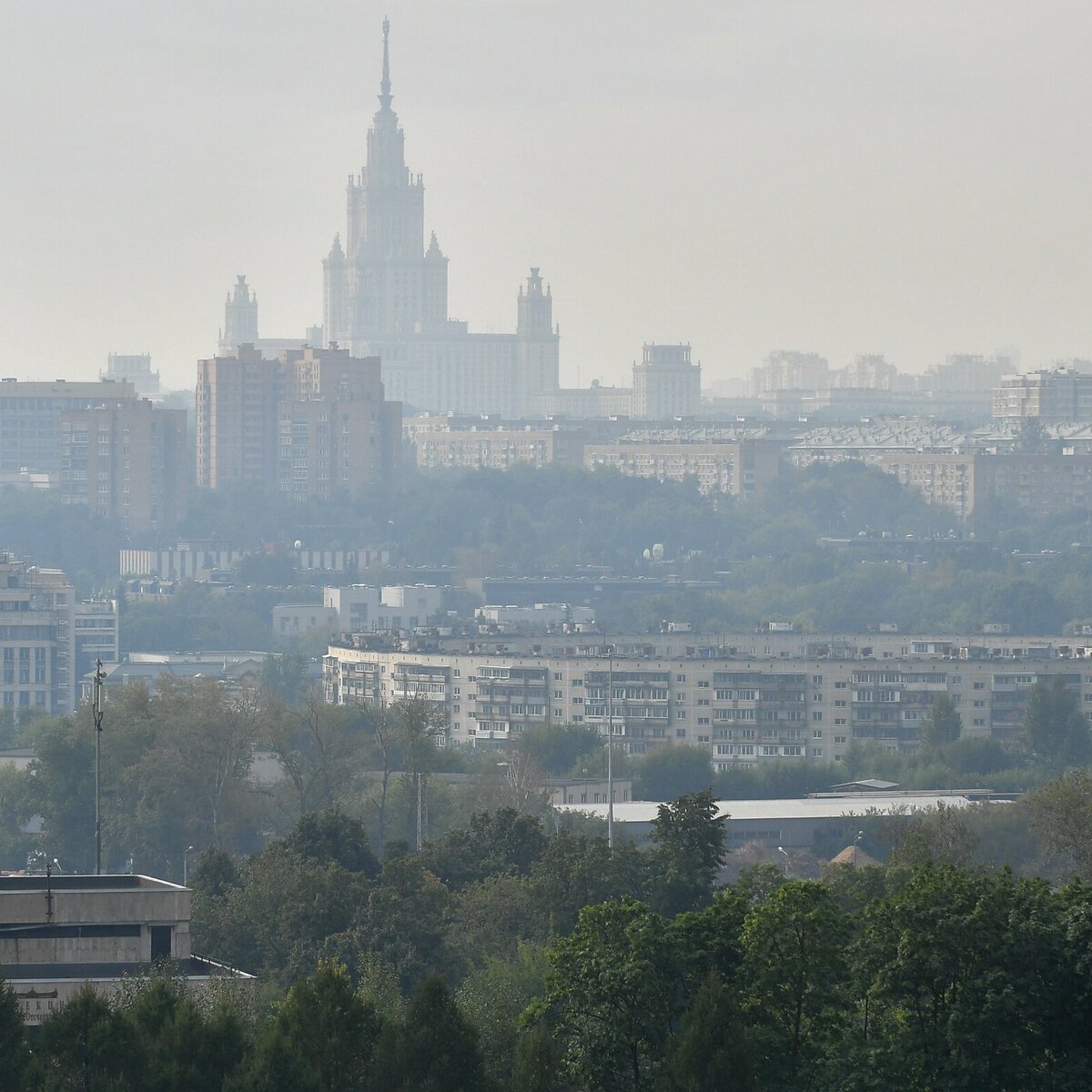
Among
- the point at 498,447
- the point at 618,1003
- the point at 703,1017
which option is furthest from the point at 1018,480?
the point at 703,1017

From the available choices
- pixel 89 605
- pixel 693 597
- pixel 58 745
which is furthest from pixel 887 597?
pixel 58 745

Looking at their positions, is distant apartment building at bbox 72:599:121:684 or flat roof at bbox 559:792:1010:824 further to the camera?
distant apartment building at bbox 72:599:121:684

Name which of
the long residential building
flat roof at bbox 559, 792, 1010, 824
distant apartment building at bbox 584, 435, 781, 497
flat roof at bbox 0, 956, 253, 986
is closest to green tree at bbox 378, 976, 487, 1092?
flat roof at bbox 0, 956, 253, 986

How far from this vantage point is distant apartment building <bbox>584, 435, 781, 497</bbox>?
531 ft

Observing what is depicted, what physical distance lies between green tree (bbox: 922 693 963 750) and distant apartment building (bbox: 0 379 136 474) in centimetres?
8574

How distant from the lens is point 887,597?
115812 mm

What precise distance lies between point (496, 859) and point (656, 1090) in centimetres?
1518

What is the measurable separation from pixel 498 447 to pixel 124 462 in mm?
36907

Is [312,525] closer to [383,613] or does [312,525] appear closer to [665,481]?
[665,481]

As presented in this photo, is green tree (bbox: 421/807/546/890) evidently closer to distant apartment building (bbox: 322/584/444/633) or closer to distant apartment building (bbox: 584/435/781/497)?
distant apartment building (bbox: 322/584/444/633)

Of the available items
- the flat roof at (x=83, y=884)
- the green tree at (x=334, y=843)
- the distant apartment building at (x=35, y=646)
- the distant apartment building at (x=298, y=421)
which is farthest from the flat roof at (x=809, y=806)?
the distant apartment building at (x=298, y=421)

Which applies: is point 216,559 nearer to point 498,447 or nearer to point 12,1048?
point 498,447

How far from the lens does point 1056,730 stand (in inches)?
2650

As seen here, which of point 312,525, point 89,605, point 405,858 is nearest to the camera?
point 405,858
